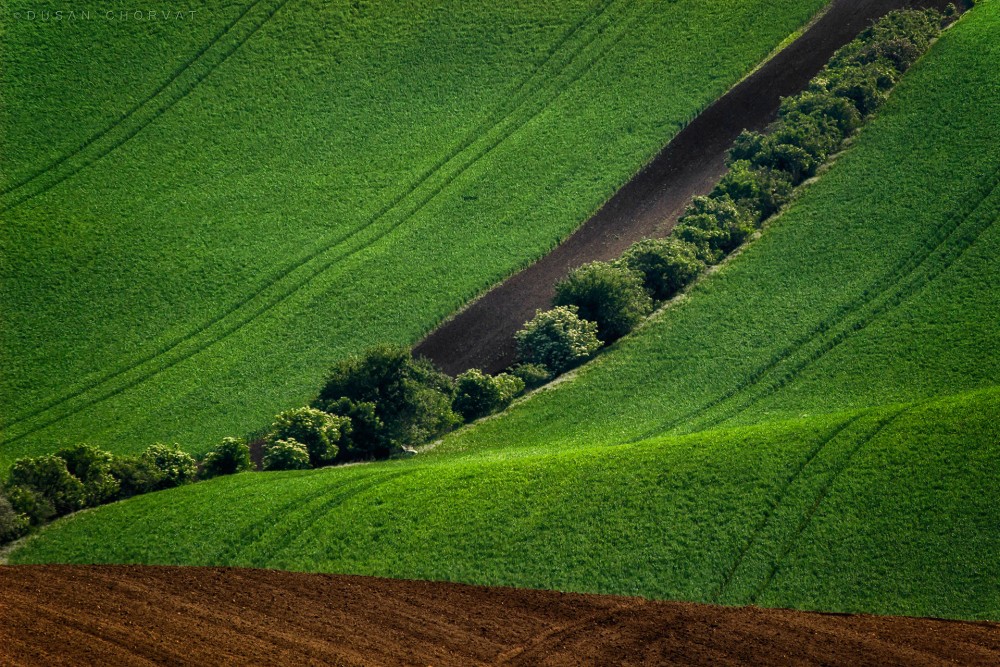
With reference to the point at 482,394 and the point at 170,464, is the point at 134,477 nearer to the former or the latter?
the point at 170,464

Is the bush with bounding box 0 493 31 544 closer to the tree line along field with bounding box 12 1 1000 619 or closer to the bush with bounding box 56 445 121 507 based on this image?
the tree line along field with bounding box 12 1 1000 619

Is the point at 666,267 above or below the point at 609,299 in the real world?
above

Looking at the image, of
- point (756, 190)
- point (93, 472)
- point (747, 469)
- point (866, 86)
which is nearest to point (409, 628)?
point (747, 469)

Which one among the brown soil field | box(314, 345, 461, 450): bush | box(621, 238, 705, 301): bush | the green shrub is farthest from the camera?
the green shrub

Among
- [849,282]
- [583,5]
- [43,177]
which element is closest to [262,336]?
[43,177]

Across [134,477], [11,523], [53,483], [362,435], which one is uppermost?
[53,483]

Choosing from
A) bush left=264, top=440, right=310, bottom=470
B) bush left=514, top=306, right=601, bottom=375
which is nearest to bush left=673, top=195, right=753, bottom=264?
bush left=514, top=306, right=601, bottom=375
